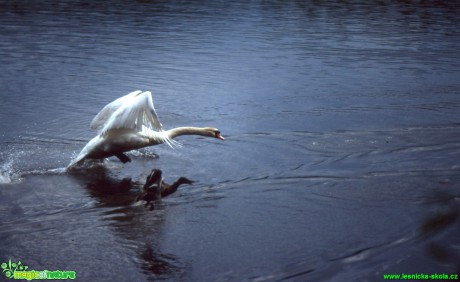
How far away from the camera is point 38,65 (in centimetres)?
1653

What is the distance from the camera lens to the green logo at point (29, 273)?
652cm

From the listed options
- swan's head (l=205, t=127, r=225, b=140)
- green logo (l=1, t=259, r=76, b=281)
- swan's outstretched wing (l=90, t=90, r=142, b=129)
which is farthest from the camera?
swan's head (l=205, t=127, r=225, b=140)

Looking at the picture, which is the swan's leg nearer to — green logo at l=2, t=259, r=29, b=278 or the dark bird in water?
the dark bird in water

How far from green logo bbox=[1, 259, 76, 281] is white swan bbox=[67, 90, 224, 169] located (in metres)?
3.09

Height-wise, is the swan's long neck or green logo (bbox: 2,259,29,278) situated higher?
the swan's long neck

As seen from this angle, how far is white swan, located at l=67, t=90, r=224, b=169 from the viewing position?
955 cm

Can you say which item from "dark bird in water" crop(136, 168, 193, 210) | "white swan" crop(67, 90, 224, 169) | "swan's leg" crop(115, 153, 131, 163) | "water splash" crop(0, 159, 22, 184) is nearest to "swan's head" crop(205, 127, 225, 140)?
"white swan" crop(67, 90, 224, 169)

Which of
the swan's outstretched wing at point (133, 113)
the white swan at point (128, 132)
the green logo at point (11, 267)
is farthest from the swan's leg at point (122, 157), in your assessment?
the green logo at point (11, 267)

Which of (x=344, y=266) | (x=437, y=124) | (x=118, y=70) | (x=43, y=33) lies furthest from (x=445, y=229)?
(x=43, y=33)

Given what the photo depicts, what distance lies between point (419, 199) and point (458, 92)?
6.71 meters

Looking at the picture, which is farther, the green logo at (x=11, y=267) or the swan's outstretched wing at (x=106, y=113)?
the swan's outstretched wing at (x=106, y=113)

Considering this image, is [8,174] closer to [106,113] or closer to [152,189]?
[106,113]

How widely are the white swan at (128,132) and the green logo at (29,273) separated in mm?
3088

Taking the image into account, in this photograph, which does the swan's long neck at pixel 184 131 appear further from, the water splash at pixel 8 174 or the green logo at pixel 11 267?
the green logo at pixel 11 267
